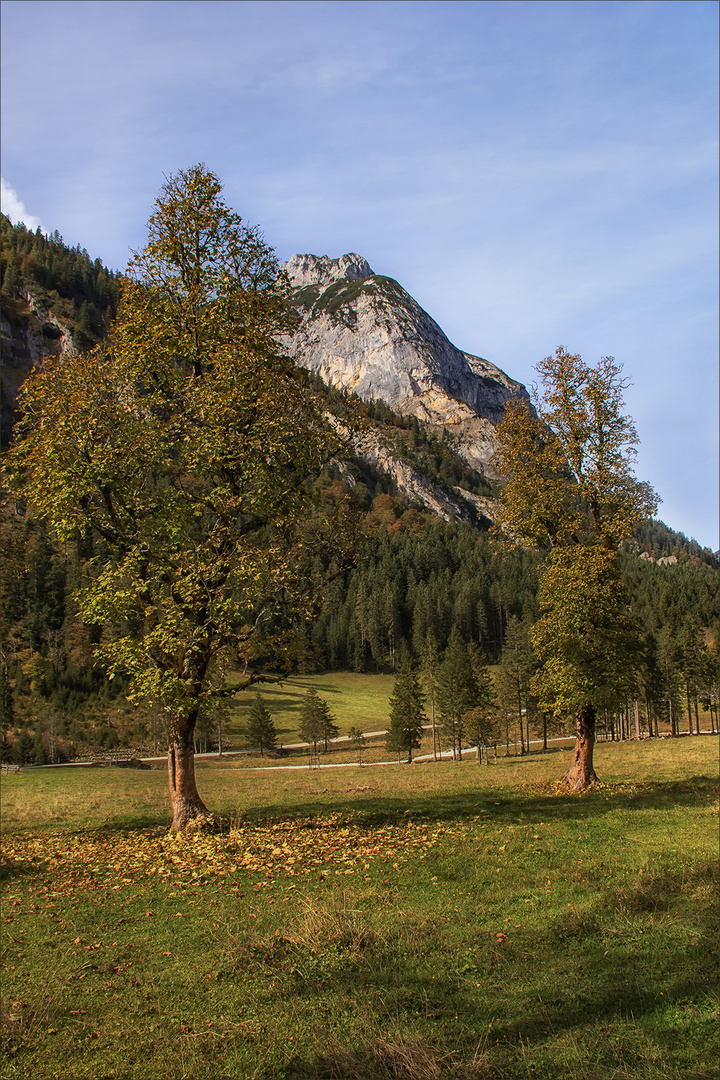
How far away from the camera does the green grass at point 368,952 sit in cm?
522

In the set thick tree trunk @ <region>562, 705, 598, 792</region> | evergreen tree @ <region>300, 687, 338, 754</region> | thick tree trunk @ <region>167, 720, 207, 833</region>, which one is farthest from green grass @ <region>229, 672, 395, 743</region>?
thick tree trunk @ <region>167, 720, 207, 833</region>

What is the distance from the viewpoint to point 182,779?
15.4 metres

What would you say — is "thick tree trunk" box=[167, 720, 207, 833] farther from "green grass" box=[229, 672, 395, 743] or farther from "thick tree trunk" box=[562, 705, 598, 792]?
"green grass" box=[229, 672, 395, 743]

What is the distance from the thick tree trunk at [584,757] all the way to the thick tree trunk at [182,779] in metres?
12.9

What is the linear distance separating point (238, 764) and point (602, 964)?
69.6m

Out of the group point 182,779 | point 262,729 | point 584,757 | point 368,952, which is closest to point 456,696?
point 262,729

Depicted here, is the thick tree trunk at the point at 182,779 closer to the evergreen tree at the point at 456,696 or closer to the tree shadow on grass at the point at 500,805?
the tree shadow on grass at the point at 500,805

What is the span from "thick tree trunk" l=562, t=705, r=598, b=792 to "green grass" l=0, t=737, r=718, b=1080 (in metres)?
6.60

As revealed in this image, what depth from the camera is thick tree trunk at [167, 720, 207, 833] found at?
15266 millimetres

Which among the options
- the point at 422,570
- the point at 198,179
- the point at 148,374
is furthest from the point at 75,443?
the point at 422,570

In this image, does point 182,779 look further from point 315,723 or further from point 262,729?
point 262,729

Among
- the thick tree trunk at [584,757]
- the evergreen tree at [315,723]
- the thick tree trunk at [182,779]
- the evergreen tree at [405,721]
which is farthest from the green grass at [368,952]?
the evergreen tree at [315,723]

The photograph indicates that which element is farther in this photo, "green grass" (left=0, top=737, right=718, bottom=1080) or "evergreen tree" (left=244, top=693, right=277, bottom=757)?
"evergreen tree" (left=244, top=693, right=277, bottom=757)

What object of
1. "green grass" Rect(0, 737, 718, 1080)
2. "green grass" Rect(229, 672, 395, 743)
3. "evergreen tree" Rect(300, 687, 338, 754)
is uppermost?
"green grass" Rect(0, 737, 718, 1080)
